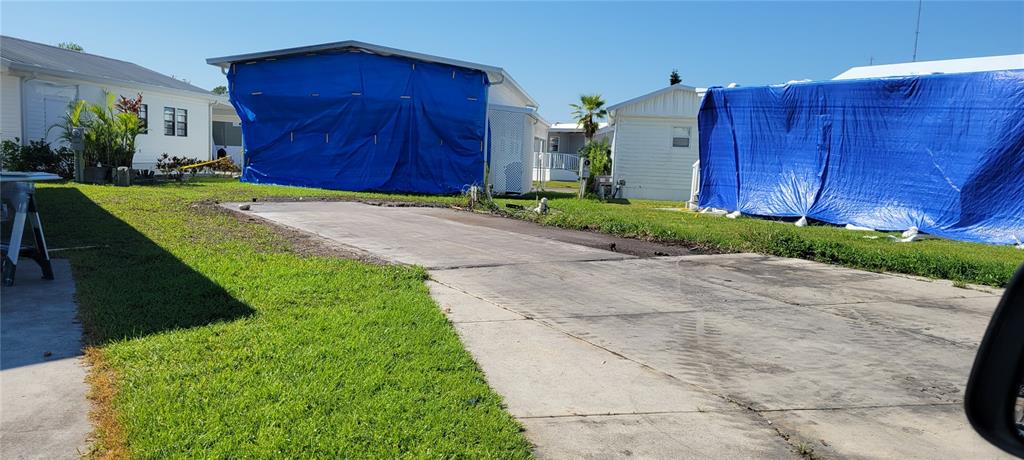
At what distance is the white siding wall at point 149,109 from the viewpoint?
2017 cm

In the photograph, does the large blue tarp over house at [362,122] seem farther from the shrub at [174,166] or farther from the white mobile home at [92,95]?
the white mobile home at [92,95]

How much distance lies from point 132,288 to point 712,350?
4.59m

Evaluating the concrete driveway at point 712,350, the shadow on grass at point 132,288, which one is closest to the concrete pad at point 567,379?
the concrete driveway at point 712,350

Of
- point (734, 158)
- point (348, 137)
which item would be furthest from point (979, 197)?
point (348, 137)

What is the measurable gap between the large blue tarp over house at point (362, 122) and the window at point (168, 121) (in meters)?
5.98

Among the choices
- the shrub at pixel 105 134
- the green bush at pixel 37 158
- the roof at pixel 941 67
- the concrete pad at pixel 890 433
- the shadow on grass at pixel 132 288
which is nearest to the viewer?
the concrete pad at pixel 890 433

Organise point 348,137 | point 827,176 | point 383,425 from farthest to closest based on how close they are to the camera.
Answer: point 348,137, point 827,176, point 383,425

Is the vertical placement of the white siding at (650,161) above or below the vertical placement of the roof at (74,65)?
below

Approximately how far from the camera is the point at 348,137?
822 inches

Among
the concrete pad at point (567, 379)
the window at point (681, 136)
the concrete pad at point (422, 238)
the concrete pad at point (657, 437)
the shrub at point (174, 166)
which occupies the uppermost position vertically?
the window at point (681, 136)

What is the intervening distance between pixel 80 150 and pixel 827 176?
59.0ft

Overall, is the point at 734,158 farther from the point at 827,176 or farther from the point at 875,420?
the point at 875,420

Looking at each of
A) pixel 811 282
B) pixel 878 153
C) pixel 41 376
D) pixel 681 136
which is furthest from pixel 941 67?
pixel 41 376

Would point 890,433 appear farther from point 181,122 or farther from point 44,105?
point 181,122
